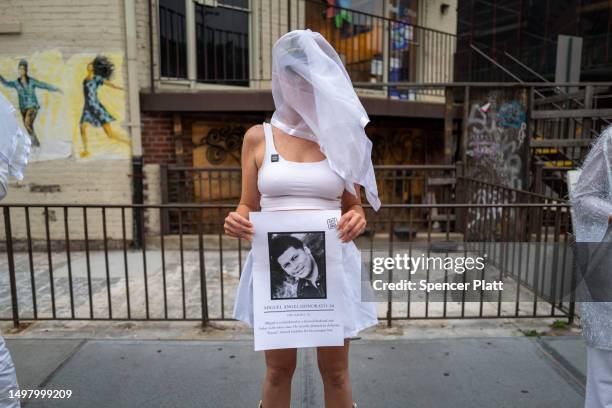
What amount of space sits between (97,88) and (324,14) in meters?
4.47

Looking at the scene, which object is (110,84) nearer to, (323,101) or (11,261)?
(11,261)

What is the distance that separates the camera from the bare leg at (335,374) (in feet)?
6.90

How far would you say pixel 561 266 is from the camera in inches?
167

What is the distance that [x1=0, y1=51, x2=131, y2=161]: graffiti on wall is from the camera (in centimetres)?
659

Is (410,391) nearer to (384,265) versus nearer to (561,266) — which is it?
(384,265)

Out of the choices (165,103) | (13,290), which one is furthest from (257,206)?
(165,103)

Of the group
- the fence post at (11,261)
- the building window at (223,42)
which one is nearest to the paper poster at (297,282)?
the fence post at (11,261)

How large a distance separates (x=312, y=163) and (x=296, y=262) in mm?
429

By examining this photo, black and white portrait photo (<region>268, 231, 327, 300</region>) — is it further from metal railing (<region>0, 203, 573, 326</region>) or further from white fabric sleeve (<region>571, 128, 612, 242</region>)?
metal railing (<region>0, 203, 573, 326</region>)

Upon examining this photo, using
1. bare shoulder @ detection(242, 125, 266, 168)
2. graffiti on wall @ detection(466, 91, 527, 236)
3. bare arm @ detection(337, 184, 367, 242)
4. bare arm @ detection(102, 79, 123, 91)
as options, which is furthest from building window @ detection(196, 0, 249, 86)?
bare arm @ detection(337, 184, 367, 242)

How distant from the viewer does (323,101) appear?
1947mm

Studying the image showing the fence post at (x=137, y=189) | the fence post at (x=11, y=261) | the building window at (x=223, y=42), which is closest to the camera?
the fence post at (x=11, y=261)

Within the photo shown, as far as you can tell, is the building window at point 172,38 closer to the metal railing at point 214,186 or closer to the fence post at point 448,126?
the metal railing at point 214,186

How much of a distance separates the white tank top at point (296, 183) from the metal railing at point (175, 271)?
1614 millimetres
